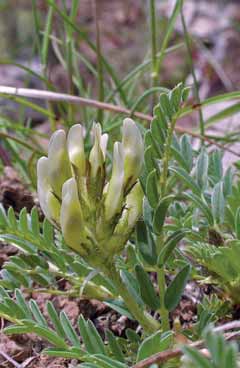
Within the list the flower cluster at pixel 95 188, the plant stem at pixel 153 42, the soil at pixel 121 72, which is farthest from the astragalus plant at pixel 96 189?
the plant stem at pixel 153 42

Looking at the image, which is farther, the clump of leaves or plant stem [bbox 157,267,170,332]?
plant stem [bbox 157,267,170,332]

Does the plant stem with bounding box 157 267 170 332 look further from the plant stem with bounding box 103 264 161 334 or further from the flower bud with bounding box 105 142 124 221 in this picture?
the flower bud with bounding box 105 142 124 221

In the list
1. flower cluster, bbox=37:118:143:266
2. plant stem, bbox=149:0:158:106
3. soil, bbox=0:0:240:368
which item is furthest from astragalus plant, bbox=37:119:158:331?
plant stem, bbox=149:0:158:106

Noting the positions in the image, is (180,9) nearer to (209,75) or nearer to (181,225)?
(181,225)

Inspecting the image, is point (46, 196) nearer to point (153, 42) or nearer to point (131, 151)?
point (131, 151)

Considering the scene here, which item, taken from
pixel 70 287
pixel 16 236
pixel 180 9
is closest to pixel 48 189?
pixel 16 236

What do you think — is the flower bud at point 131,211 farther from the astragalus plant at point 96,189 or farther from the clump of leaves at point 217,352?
the clump of leaves at point 217,352
